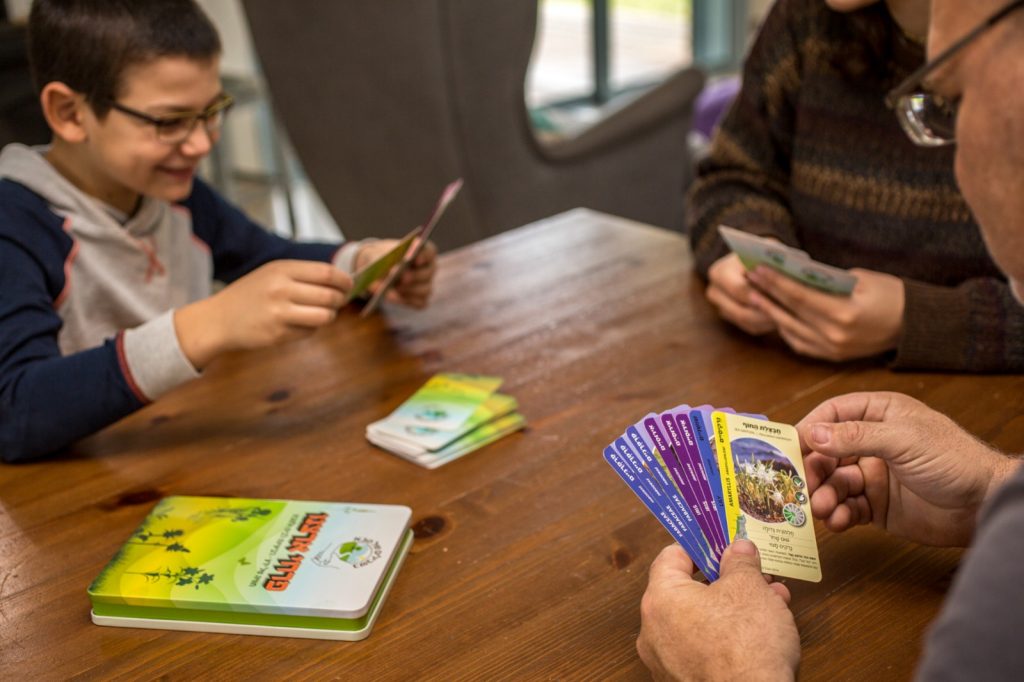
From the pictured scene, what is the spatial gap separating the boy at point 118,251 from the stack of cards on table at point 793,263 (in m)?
→ 0.50

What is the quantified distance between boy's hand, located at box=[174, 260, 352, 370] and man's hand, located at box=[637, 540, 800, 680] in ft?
2.09

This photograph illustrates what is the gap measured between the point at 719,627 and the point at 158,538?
1.83 feet

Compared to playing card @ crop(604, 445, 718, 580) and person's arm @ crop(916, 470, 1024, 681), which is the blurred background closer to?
playing card @ crop(604, 445, 718, 580)

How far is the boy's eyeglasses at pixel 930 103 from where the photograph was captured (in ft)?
2.08

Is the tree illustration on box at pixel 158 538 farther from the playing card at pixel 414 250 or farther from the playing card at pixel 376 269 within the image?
the playing card at pixel 414 250

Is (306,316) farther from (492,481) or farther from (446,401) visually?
(492,481)

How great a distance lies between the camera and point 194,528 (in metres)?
1.05

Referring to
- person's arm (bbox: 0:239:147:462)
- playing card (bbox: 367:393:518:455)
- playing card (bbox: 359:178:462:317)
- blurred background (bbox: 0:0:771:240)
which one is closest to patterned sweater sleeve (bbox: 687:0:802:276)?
playing card (bbox: 359:178:462:317)

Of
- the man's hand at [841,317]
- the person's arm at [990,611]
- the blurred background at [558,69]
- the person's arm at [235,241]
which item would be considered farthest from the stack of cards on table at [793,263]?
the blurred background at [558,69]

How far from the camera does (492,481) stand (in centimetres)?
115

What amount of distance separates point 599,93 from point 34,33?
4721 millimetres

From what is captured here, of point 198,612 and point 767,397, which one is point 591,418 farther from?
point 198,612

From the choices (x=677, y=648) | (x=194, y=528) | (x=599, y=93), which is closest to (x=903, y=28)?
(x=677, y=648)

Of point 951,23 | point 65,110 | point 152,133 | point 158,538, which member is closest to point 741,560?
point 951,23
